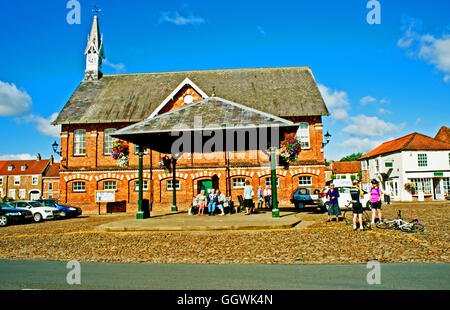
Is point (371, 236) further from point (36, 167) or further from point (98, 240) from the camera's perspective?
point (36, 167)

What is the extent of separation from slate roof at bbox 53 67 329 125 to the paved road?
20.8 m

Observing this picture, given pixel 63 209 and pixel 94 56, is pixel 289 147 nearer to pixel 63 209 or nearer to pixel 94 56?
pixel 63 209

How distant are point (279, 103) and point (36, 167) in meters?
56.2

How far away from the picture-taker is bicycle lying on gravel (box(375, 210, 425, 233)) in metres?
11.0

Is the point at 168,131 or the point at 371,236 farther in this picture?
the point at 168,131

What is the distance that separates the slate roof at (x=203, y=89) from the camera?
89.8 feet

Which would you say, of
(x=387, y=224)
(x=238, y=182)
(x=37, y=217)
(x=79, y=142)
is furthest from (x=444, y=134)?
(x=37, y=217)

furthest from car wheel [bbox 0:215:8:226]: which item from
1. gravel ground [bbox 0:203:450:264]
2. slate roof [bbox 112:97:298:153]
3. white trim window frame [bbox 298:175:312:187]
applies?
white trim window frame [bbox 298:175:312:187]

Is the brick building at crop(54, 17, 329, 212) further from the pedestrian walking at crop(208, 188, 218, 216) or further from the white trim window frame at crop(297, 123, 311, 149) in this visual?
the pedestrian walking at crop(208, 188, 218, 216)

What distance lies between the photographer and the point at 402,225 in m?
11.1

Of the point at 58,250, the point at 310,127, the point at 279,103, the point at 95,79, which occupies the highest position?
the point at 95,79

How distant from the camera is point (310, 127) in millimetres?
26469

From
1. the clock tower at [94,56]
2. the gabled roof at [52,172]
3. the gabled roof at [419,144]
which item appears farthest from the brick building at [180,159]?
the gabled roof at [52,172]
